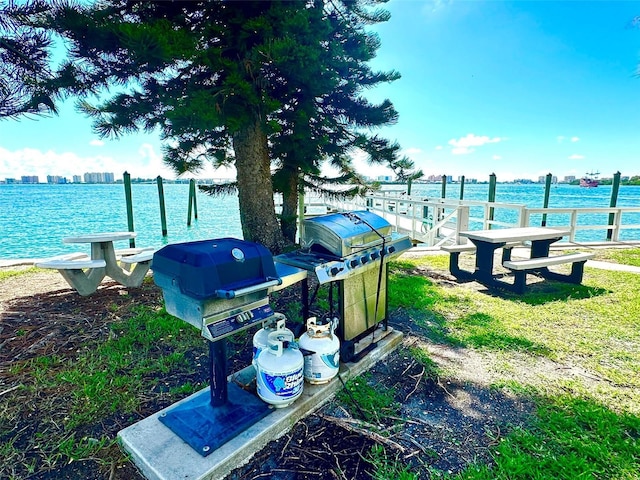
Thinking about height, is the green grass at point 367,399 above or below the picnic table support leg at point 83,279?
below

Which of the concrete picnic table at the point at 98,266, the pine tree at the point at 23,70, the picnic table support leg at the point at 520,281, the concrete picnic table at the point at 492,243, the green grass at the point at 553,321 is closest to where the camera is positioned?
the green grass at the point at 553,321

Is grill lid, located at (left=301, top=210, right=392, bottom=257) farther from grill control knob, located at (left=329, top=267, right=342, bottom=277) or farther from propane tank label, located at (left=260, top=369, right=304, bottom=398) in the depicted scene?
propane tank label, located at (left=260, top=369, right=304, bottom=398)

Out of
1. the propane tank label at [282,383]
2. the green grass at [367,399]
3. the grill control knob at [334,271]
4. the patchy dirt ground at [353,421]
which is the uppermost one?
the grill control knob at [334,271]

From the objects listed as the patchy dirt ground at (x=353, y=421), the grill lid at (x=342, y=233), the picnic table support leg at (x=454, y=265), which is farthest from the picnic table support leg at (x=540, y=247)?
the grill lid at (x=342, y=233)

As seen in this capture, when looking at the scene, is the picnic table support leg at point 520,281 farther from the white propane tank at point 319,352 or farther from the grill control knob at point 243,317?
the grill control knob at point 243,317

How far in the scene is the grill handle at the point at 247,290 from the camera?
5.01ft

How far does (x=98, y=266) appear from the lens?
3605 millimetres

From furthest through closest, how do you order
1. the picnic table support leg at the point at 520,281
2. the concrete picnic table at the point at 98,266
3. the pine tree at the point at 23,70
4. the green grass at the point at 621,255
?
1. the green grass at the point at 621,255
2. the picnic table support leg at the point at 520,281
3. the concrete picnic table at the point at 98,266
4. the pine tree at the point at 23,70

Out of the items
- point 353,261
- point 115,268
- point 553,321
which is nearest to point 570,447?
point 353,261

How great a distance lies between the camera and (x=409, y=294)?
4.21 m

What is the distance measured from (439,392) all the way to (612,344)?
1.90 metres

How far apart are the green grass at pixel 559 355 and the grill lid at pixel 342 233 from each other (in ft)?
3.46

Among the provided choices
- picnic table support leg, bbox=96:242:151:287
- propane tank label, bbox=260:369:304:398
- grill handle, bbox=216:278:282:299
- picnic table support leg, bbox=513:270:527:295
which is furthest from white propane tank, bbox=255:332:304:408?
picnic table support leg, bbox=513:270:527:295

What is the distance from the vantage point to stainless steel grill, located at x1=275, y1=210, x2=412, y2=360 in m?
2.24
